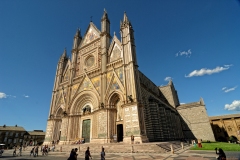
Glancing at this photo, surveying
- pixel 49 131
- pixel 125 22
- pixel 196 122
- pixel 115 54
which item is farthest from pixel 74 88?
pixel 196 122

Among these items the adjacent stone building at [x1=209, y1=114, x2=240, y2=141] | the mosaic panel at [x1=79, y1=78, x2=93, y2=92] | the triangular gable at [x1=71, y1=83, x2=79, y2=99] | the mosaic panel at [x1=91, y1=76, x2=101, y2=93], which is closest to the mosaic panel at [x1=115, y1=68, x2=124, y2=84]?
the mosaic panel at [x1=91, y1=76, x2=101, y2=93]

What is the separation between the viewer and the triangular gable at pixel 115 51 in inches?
896

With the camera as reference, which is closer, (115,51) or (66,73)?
(115,51)

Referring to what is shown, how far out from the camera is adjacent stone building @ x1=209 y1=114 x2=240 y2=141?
1581 inches

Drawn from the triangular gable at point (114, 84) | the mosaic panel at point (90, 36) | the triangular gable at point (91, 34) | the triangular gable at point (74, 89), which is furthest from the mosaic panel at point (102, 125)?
the mosaic panel at point (90, 36)

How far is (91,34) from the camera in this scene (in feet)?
97.0

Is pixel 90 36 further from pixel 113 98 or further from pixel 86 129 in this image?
pixel 86 129

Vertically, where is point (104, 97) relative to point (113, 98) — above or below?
above

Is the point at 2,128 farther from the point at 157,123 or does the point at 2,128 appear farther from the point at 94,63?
the point at 157,123

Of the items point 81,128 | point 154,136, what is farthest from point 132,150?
point 81,128

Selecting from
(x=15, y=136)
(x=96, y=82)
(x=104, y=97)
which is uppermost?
→ (x=96, y=82)

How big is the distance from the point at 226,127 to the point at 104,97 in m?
42.5

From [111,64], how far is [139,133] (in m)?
11.6

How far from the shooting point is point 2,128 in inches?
1839
